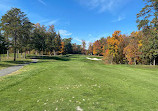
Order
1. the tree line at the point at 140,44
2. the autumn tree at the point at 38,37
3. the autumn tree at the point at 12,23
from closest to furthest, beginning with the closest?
the tree line at the point at 140,44 → the autumn tree at the point at 12,23 → the autumn tree at the point at 38,37

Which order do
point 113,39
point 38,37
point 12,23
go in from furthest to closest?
point 38,37
point 113,39
point 12,23

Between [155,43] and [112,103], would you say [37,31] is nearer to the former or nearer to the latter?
[155,43]

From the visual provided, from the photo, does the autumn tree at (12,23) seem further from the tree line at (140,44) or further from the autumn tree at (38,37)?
the tree line at (140,44)

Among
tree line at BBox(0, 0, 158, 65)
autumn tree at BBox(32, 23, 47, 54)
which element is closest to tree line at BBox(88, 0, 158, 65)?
tree line at BBox(0, 0, 158, 65)

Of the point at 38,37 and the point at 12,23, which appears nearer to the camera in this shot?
the point at 12,23

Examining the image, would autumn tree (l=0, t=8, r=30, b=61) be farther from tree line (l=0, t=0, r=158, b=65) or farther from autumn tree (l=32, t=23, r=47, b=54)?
autumn tree (l=32, t=23, r=47, b=54)

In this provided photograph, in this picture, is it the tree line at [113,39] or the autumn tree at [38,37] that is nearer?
the tree line at [113,39]

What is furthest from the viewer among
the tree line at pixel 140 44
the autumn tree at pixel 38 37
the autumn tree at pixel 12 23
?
the autumn tree at pixel 38 37

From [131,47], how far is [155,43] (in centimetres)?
1670

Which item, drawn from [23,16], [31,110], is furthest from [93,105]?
[23,16]

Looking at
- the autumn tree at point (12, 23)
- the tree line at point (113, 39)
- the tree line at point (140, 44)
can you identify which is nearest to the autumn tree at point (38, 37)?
the tree line at point (113, 39)

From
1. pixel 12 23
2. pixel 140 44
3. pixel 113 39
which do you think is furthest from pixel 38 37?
pixel 140 44

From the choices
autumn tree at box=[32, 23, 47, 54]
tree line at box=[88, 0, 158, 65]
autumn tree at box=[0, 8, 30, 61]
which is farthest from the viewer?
autumn tree at box=[32, 23, 47, 54]

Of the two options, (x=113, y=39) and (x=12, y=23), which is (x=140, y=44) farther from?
(x=12, y=23)
